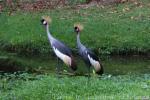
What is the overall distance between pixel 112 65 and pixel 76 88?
21.6 feet

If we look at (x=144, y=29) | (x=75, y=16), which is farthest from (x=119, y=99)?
(x=75, y=16)

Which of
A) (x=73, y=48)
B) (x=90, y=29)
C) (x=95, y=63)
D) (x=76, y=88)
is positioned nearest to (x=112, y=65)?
(x=73, y=48)

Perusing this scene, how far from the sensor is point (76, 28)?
16969 mm

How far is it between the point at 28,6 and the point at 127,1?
19.0 ft

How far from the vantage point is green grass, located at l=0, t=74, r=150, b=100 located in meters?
12.6

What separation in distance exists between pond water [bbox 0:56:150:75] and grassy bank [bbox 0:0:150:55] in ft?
3.06

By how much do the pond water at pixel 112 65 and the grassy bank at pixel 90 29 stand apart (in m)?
0.93

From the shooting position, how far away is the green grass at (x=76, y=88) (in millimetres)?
12608

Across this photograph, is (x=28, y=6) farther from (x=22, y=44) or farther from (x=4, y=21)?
(x=22, y=44)

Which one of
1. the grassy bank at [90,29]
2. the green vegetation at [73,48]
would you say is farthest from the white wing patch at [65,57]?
the grassy bank at [90,29]

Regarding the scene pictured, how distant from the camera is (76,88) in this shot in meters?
13.7

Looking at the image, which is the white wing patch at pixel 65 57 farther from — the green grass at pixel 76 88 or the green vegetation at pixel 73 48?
the green grass at pixel 76 88

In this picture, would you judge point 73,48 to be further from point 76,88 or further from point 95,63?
point 76,88

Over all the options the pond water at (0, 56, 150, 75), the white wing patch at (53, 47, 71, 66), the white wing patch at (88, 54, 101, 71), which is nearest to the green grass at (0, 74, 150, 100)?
the white wing patch at (88, 54, 101, 71)
